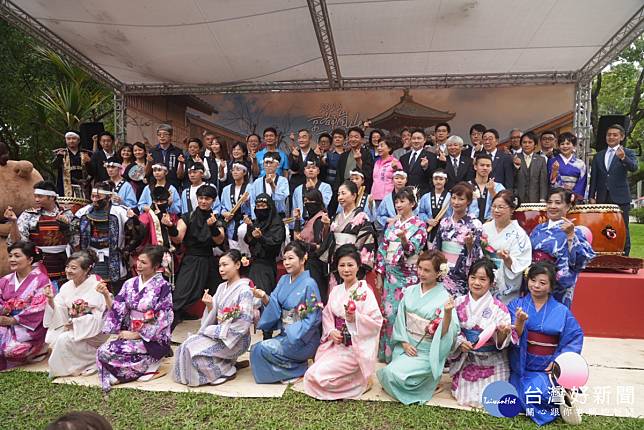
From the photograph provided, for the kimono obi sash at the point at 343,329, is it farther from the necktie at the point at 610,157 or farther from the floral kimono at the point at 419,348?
the necktie at the point at 610,157

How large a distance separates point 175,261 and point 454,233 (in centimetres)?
361

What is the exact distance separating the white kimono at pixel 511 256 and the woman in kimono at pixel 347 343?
1.32 m

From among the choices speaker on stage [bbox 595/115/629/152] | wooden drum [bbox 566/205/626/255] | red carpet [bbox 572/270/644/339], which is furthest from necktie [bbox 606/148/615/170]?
red carpet [bbox 572/270/644/339]

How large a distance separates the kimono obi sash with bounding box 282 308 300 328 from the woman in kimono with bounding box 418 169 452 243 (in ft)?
6.17

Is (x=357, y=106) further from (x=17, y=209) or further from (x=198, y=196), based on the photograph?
(x=17, y=209)

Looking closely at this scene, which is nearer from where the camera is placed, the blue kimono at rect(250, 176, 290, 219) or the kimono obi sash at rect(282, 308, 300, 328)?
the kimono obi sash at rect(282, 308, 300, 328)

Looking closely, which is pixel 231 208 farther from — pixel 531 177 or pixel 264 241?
pixel 531 177

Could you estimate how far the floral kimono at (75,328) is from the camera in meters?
4.21

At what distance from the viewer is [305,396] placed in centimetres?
378

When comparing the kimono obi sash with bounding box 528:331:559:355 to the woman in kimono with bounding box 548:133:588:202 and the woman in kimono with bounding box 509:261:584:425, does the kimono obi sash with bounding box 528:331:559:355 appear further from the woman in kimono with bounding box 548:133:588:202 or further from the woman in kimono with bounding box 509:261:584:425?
the woman in kimono with bounding box 548:133:588:202

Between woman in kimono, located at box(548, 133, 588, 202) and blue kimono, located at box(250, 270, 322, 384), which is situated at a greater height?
woman in kimono, located at box(548, 133, 588, 202)

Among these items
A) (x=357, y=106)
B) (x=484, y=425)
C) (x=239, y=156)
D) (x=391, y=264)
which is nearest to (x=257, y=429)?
(x=484, y=425)

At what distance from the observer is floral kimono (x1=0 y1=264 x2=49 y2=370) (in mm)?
4391

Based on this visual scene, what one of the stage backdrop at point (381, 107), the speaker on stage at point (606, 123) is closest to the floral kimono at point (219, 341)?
the speaker on stage at point (606, 123)
